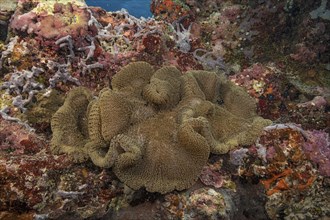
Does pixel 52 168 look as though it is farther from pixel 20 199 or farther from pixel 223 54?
pixel 223 54

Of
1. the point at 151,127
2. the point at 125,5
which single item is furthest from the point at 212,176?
the point at 125,5

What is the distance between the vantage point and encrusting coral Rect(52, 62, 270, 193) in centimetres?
303

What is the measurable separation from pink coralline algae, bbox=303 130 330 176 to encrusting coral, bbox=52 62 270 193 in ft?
1.60

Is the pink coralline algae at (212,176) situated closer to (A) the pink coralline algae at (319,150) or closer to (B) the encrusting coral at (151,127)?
(B) the encrusting coral at (151,127)

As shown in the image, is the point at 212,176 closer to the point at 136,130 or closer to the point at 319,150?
the point at 136,130

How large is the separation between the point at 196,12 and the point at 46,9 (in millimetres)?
3187

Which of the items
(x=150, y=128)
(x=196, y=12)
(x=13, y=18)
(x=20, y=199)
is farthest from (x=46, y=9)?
(x=196, y=12)

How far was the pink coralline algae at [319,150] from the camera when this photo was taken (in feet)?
10.2

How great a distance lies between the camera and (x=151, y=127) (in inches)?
131

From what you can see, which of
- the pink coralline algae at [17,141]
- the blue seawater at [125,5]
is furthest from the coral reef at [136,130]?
the blue seawater at [125,5]

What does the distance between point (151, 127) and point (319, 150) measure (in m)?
1.76

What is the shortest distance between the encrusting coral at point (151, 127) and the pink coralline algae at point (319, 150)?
0.49m

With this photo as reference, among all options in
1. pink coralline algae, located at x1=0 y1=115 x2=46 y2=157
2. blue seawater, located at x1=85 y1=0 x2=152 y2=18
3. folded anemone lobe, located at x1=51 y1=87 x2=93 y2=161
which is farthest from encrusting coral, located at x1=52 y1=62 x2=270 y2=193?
blue seawater, located at x1=85 y1=0 x2=152 y2=18

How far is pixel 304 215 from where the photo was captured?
3125 mm
